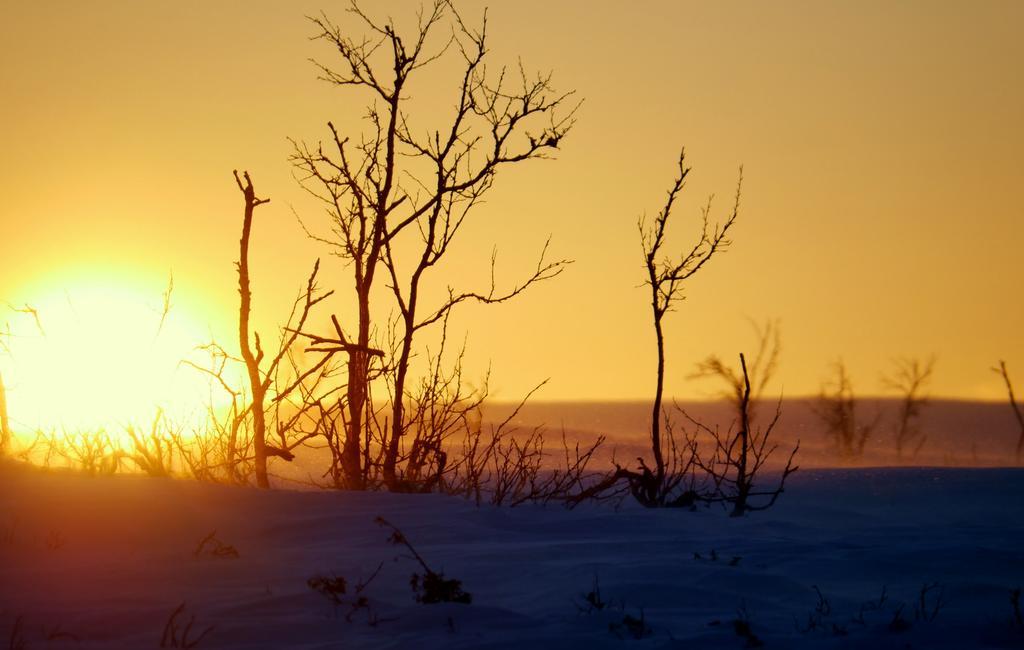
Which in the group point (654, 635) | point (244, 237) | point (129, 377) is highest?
point (244, 237)

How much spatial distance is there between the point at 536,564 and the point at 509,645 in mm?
1220

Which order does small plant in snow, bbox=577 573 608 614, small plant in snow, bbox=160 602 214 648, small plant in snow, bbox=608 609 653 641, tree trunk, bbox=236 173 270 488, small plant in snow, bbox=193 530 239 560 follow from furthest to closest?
tree trunk, bbox=236 173 270 488 → small plant in snow, bbox=193 530 239 560 → small plant in snow, bbox=577 573 608 614 → small plant in snow, bbox=608 609 653 641 → small plant in snow, bbox=160 602 214 648

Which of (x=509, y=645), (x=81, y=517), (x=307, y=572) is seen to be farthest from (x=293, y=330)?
(x=509, y=645)

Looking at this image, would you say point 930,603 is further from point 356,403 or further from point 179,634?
point 356,403

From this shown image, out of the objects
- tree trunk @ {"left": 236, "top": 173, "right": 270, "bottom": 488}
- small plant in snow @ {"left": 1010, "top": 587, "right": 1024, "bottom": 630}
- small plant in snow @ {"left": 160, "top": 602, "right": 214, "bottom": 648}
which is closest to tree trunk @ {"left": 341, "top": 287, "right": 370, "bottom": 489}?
tree trunk @ {"left": 236, "top": 173, "right": 270, "bottom": 488}

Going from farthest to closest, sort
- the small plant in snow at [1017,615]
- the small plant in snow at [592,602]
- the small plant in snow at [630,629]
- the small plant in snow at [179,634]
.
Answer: the small plant in snow at [592,602] → the small plant in snow at [1017,615] → the small plant in snow at [630,629] → the small plant in snow at [179,634]

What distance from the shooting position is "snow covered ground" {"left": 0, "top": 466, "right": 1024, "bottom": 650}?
354 cm

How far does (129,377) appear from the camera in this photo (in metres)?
7.94

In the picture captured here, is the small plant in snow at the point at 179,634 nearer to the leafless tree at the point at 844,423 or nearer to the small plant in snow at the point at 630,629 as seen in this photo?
the small plant in snow at the point at 630,629

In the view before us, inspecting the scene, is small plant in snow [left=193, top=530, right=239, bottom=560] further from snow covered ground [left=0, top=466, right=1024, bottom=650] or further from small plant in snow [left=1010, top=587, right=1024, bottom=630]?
small plant in snow [left=1010, top=587, right=1024, bottom=630]

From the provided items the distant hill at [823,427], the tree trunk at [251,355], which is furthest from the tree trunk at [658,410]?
the tree trunk at [251,355]

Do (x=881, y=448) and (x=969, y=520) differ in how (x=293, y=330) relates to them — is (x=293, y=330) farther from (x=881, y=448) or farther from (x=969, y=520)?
(x=881, y=448)

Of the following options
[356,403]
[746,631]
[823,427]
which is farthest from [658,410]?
[823,427]

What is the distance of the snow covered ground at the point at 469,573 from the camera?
3.54 meters
